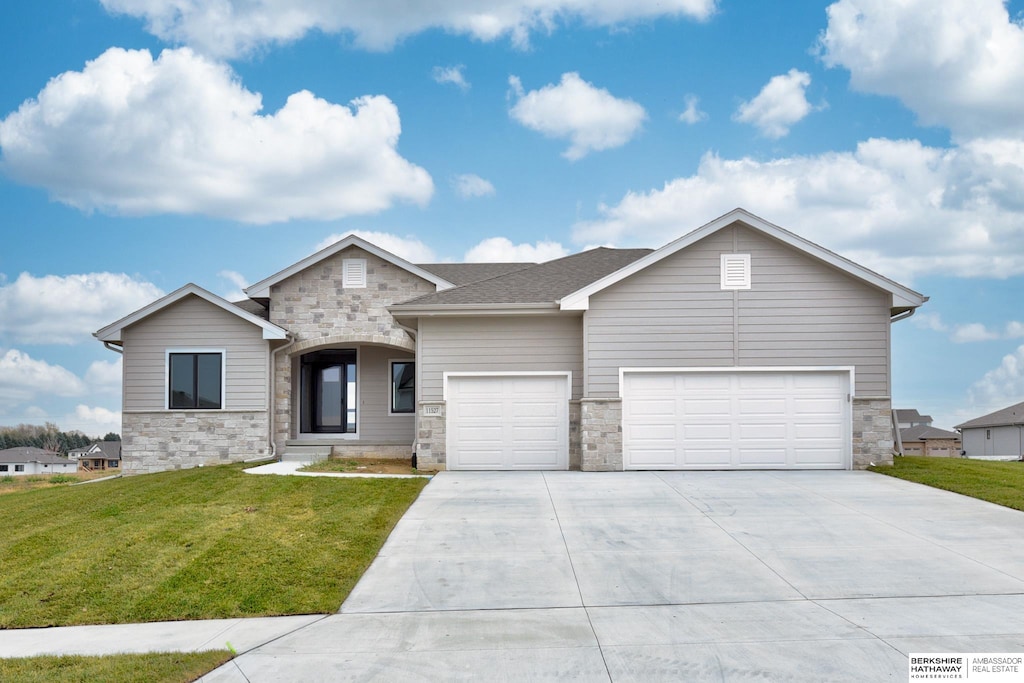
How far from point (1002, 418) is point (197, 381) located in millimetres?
39436

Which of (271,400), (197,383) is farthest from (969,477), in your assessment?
(197,383)

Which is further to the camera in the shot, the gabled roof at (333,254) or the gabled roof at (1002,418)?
the gabled roof at (1002,418)

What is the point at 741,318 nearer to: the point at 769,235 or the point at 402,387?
the point at 769,235

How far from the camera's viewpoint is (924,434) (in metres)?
48.3

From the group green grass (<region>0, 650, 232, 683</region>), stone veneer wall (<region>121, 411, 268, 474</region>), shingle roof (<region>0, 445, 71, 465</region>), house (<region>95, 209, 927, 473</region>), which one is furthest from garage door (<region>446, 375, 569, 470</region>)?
shingle roof (<region>0, 445, 71, 465</region>)

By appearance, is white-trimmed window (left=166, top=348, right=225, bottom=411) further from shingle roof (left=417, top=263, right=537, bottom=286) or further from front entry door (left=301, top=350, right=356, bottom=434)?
shingle roof (left=417, top=263, right=537, bottom=286)

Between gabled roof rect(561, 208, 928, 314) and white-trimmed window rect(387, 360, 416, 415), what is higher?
gabled roof rect(561, 208, 928, 314)

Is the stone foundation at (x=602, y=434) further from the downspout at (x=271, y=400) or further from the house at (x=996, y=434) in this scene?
the house at (x=996, y=434)

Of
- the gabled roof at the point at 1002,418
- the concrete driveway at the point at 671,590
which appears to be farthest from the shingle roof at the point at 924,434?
the concrete driveway at the point at 671,590

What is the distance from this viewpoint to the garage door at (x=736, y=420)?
1583cm

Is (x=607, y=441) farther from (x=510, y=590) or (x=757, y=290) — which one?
(x=510, y=590)

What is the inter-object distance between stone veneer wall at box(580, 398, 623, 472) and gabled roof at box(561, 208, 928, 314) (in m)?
1.95

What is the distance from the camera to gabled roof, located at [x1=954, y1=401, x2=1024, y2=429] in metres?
40.0

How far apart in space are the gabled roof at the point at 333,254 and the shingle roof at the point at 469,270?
1.31m
